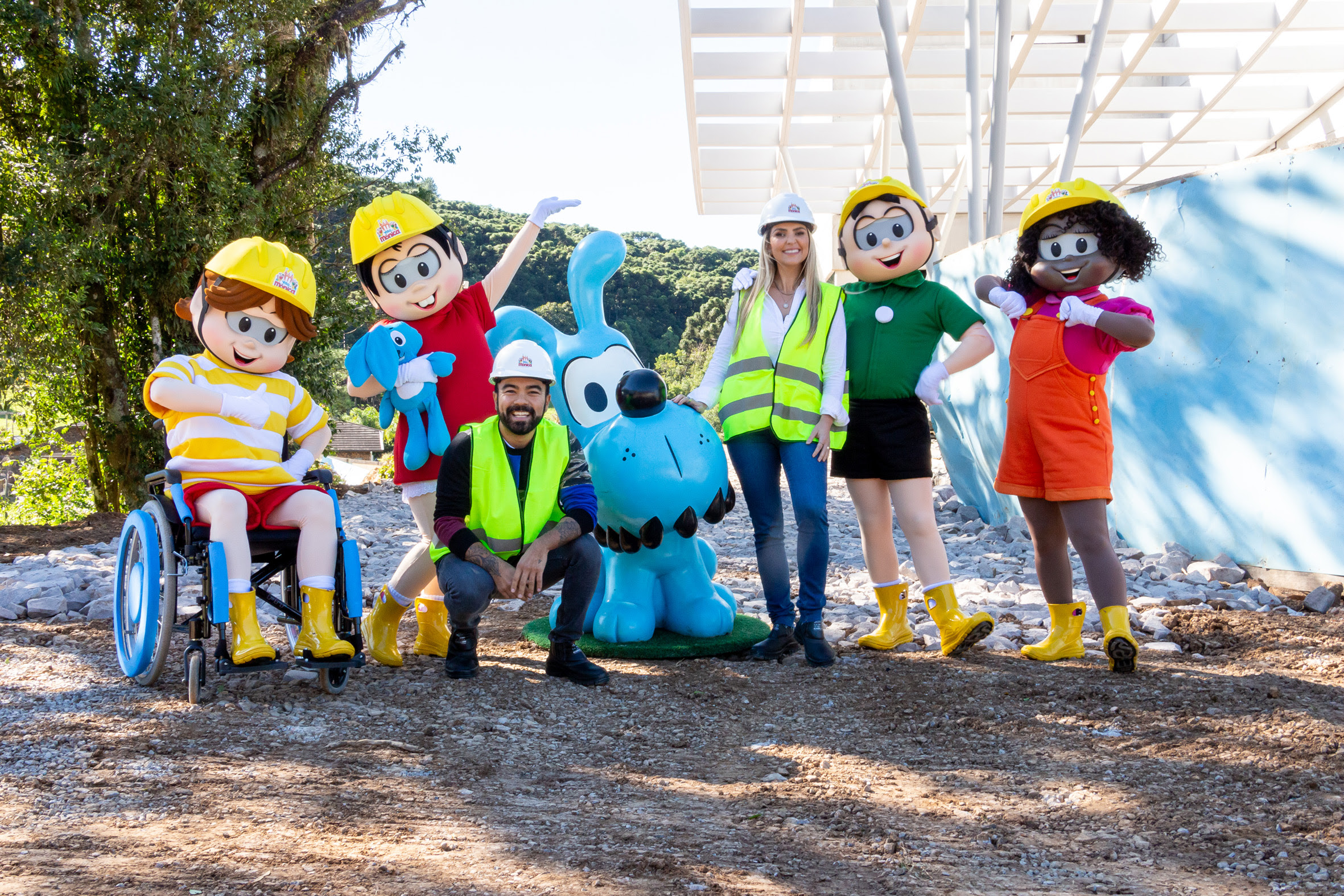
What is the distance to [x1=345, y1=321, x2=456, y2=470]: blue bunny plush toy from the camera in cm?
371

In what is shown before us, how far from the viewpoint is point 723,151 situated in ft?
52.9

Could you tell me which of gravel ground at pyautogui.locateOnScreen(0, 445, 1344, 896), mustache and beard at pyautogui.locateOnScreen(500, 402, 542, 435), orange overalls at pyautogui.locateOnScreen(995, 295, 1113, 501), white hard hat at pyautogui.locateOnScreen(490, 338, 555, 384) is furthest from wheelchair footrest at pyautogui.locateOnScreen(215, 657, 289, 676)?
orange overalls at pyautogui.locateOnScreen(995, 295, 1113, 501)

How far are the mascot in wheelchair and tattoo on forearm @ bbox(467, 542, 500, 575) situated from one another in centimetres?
37

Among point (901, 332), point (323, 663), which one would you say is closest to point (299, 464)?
point (323, 663)

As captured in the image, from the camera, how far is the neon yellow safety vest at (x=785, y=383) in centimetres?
372

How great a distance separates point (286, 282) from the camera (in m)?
3.57

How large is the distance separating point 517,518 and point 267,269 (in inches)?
47.8

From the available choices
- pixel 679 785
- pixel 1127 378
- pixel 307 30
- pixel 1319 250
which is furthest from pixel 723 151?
pixel 679 785

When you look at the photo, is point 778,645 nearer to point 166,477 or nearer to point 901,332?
point 901,332

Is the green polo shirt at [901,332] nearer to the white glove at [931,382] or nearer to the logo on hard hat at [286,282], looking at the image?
the white glove at [931,382]

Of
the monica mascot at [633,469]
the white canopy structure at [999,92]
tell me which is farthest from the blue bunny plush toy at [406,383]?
the white canopy structure at [999,92]

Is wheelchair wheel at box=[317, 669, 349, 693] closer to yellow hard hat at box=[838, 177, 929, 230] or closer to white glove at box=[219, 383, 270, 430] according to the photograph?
white glove at box=[219, 383, 270, 430]

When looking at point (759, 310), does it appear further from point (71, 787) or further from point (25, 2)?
point (25, 2)

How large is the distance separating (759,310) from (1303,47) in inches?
538
